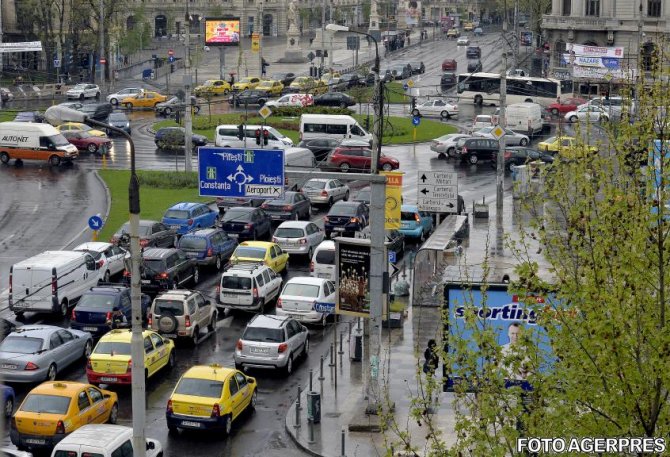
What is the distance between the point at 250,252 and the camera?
136 feet

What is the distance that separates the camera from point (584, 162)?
643 inches

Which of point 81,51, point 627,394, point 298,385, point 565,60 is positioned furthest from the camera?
point 81,51

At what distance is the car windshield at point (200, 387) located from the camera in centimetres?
2773

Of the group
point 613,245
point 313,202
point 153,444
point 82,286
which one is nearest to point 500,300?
point 153,444

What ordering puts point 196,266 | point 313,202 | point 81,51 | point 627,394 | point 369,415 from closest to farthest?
1. point 627,394
2. point 369,415
3. point 196,266
4. point 313,202
5. point 81,51

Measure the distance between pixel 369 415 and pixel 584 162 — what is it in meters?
13.4

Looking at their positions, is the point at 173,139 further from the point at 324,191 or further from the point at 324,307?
the point at 324,307

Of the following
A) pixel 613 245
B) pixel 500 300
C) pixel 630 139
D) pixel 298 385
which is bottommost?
pixel 298 385

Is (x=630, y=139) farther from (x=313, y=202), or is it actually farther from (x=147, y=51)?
(x=147, y=51)

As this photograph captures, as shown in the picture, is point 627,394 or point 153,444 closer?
point 627,394

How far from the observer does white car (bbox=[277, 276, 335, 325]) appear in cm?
3625

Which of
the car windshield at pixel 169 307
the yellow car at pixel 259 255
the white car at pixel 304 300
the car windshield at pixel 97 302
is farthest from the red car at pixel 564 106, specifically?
the car windshield at pixel 97 302

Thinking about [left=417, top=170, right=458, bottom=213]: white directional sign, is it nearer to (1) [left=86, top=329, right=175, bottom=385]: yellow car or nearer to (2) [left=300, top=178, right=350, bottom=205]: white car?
(2) [left=300, top=178, right=350, bottom=205]: white car

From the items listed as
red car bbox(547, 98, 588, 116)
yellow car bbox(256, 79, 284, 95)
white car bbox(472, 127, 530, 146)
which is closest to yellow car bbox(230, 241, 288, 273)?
white car bbox(472, 127, 530, 146)
